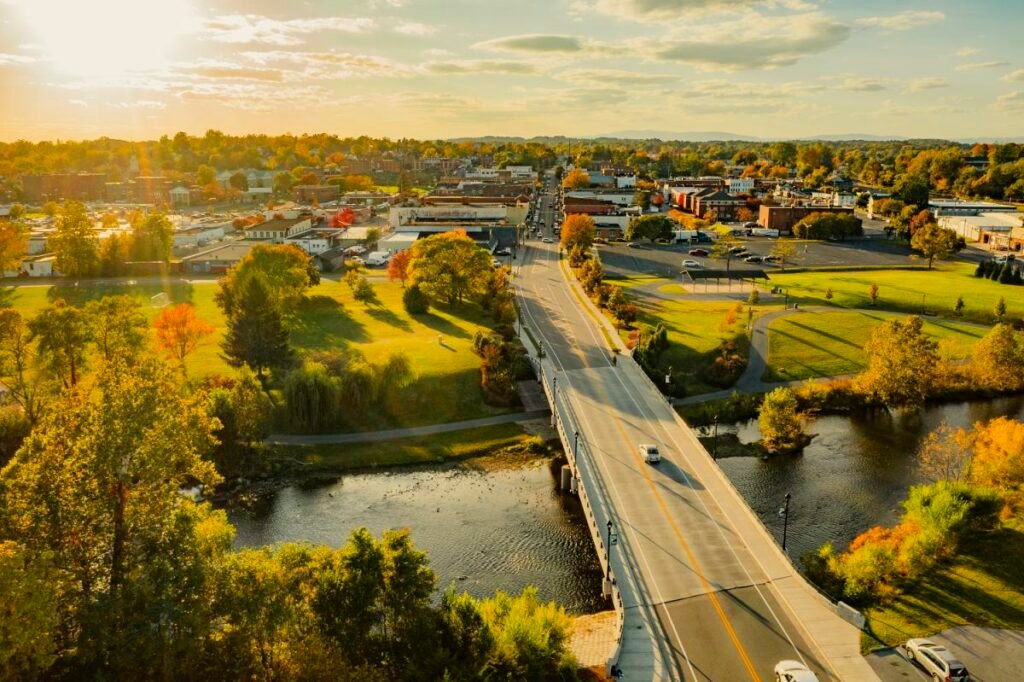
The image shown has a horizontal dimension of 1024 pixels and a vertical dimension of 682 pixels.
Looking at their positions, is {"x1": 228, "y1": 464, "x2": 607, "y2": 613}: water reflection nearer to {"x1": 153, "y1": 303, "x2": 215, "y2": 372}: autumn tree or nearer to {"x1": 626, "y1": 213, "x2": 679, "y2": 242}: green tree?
{"x1": 153, "y1": 303, "x2": 215, "y2": 372}: autumn tree

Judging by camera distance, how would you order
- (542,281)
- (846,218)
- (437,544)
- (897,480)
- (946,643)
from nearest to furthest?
(946,643), (437,544), (897,480), (542,281), (846,218)

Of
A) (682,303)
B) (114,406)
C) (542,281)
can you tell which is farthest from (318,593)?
(542,281)

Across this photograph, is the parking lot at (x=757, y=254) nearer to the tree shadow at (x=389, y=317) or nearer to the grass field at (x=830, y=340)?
the grass field at (x=830, y=340)

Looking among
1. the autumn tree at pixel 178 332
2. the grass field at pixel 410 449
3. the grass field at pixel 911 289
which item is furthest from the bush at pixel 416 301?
the grass field at pixel 911 289

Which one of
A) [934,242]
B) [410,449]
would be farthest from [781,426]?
[934,242]

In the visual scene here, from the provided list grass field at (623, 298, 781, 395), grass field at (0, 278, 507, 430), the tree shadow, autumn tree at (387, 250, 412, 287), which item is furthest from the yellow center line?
autumn tree at (387, 250, 412, 287)

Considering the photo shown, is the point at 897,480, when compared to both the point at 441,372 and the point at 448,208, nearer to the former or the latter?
the point at 441,372
